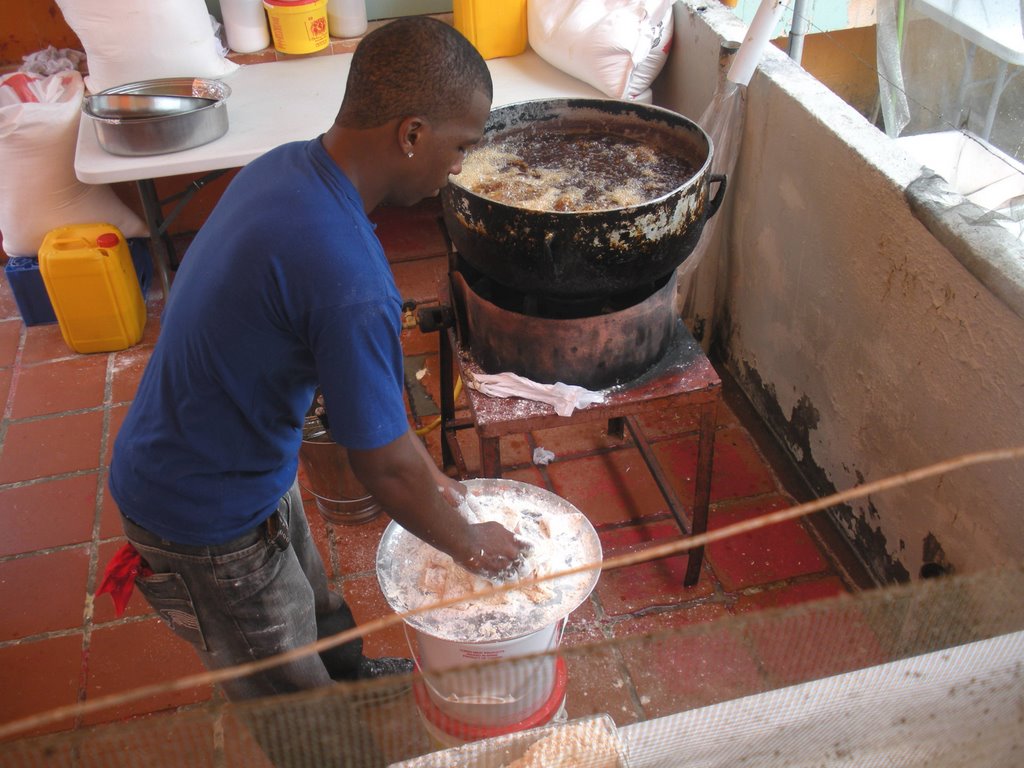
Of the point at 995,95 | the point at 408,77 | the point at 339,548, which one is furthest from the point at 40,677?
the point at 995,95

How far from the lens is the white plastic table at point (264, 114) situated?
3.75m

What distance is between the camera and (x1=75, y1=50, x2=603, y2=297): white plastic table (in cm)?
375

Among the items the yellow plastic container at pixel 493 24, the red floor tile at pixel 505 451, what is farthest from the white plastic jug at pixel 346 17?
the red floor tile at pixel 505 451

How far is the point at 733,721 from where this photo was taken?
1409mm

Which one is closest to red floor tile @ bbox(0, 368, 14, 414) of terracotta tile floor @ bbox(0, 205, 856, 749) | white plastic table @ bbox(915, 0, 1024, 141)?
terracotta tile floor @ bbox(0, 205, 856, 749)

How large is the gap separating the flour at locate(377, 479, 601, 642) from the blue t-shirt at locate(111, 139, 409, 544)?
1.65 ft

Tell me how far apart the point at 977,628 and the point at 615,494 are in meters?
1.97

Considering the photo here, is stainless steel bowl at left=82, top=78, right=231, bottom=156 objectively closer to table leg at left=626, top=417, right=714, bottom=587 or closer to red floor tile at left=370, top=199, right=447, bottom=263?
red floor tile at left=370, top=199, right=447, bottom=263

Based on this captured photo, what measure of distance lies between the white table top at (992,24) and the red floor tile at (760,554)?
1.89 m

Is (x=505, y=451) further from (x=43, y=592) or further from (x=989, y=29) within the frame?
(x=989, y=29)

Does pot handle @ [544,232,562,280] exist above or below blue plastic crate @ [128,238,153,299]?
above

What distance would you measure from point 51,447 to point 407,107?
2.89 meters

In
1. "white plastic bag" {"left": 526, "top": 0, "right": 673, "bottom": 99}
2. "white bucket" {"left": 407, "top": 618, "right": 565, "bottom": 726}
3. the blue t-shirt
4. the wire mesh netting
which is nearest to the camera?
the wire mesh netting

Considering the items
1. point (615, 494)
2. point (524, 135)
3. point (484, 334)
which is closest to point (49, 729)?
point (484, 334)
